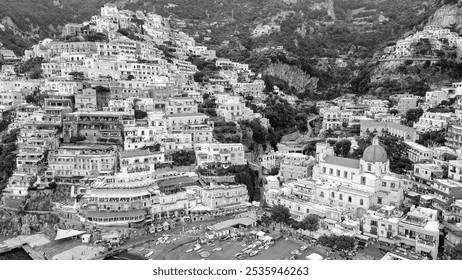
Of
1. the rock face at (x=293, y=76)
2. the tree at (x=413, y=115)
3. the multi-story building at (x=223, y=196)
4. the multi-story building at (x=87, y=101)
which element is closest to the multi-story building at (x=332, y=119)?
the tree at (x=413, y=115)

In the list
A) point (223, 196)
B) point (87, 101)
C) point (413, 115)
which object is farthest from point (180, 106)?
point (413, 115)

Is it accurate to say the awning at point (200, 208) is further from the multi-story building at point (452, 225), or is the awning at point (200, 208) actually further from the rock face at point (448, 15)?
the rock face at point (448, 15)

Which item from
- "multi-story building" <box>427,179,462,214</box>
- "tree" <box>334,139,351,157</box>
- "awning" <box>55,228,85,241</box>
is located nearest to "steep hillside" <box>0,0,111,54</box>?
"awning" <box>55,228,85,241</box>

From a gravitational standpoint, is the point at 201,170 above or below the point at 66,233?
above

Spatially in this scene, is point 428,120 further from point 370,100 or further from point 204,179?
point 204,179

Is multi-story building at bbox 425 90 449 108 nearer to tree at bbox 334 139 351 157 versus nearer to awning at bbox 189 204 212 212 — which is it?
tree at bbox 334 139 351 157

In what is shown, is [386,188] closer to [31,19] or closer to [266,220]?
[266,220]
